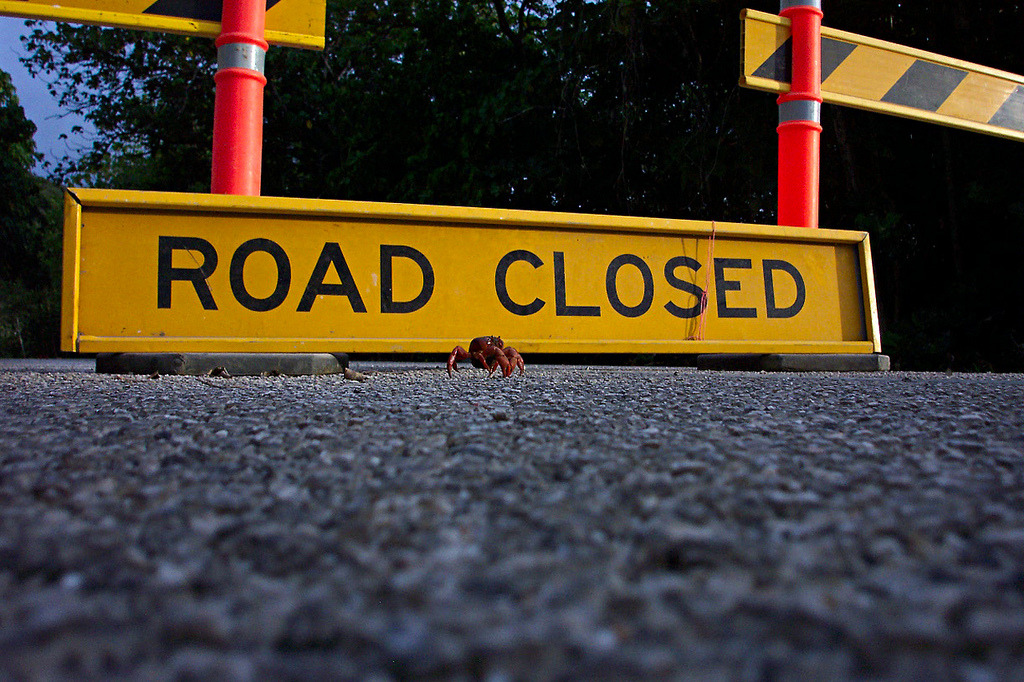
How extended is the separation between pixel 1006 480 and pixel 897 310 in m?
5.89

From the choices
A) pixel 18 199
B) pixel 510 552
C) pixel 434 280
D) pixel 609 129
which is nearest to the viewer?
pixel 510 552

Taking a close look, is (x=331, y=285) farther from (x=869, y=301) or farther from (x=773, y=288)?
(x=869, y=301)

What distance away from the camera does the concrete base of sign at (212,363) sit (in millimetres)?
2879

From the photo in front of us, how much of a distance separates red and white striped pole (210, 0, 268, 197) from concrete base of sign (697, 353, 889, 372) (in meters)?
2.67

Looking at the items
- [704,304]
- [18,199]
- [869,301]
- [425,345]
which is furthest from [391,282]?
[18,199]

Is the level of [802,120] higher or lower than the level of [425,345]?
higher

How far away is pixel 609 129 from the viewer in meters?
7.17

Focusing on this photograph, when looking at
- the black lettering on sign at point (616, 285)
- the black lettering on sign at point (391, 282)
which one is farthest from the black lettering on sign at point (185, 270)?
the black lettering on sign at point (616, 285)

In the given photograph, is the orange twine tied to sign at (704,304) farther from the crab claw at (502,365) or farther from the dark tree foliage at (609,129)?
the dark tree foliage at (609,129)

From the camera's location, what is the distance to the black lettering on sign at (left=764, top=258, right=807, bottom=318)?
3.61 meters

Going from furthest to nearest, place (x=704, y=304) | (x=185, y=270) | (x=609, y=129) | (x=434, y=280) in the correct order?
1. (x=609, y=129)
2. (x=704, y=304)
3. (x=434, y=280)
4. (x=185, y=270)

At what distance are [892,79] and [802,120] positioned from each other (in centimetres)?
73

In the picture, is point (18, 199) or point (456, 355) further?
point (18, 199)

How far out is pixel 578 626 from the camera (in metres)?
0.61
